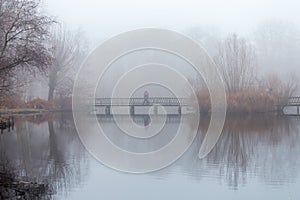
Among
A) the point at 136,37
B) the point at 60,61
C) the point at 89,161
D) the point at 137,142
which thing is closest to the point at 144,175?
the point at 89,161

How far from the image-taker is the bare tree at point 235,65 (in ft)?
124

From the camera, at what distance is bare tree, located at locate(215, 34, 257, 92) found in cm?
3788

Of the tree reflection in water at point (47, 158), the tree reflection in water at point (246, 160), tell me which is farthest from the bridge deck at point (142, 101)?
the tree reflection in water at point (246, 160)

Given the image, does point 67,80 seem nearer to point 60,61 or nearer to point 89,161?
point 60,61

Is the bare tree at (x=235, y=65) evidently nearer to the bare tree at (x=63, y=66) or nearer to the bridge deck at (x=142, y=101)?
the bridge deck at (x=142, y=101)

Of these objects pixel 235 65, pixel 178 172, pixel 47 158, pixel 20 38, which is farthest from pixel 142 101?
pixel 178 172

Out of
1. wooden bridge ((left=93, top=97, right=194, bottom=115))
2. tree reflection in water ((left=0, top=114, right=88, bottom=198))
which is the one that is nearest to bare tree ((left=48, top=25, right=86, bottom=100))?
wooden bridge ((left=93, top=97, right=194, bottom=115))

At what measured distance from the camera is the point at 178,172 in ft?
38.0

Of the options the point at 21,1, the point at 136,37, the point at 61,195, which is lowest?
the point at 61,195

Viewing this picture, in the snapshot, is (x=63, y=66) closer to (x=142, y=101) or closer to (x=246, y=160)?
(x=142, y=101)

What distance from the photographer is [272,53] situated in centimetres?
6875

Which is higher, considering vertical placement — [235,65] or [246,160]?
[235,65]

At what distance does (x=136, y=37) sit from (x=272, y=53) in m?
61.1

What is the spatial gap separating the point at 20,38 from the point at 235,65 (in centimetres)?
2619
